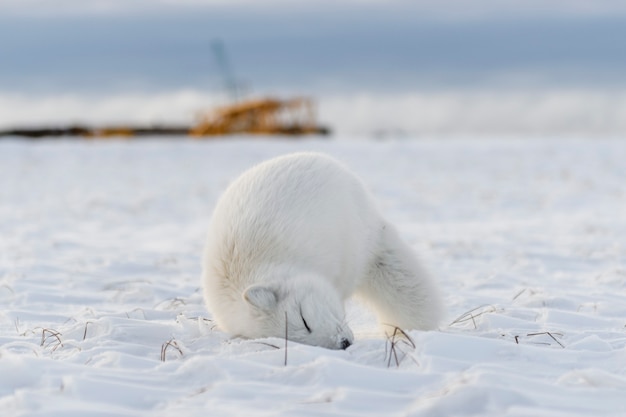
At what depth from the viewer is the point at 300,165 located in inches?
197

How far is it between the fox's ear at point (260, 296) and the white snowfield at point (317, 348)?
0.21m

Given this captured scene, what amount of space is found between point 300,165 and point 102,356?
1761 millimetres

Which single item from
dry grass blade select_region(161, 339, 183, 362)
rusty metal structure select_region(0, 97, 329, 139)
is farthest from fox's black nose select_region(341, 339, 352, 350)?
rusty metal structure select_region(0, 97, 329, 139)

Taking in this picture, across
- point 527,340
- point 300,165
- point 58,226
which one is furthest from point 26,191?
point 527,340

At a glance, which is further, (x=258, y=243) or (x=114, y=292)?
(x=114, y=292)

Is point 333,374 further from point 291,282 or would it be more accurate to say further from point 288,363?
point 291,282

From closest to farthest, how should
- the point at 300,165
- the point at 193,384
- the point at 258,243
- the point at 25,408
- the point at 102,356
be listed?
the point at 25,408
the point at 193,384
the point at 102,356
the point at 258,243
the point at 300,165

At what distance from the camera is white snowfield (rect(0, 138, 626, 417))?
3.40 m

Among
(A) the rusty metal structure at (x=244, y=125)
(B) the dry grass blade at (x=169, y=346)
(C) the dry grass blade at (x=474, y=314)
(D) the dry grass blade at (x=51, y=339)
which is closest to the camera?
(B) the dry grass blade at (x=169, y=346)

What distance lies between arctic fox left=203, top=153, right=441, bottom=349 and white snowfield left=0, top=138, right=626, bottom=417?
0.17 m

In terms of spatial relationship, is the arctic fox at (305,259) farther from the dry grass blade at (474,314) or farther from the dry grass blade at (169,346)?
the dry grass blade at (169,346)

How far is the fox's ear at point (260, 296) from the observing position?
164 inches

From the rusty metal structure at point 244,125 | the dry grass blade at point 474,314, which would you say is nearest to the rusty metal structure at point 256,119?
the rusty metal structure at point 244,125

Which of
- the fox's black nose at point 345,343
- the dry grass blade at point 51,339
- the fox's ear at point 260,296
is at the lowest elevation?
the dry grass blade at point 51,339
